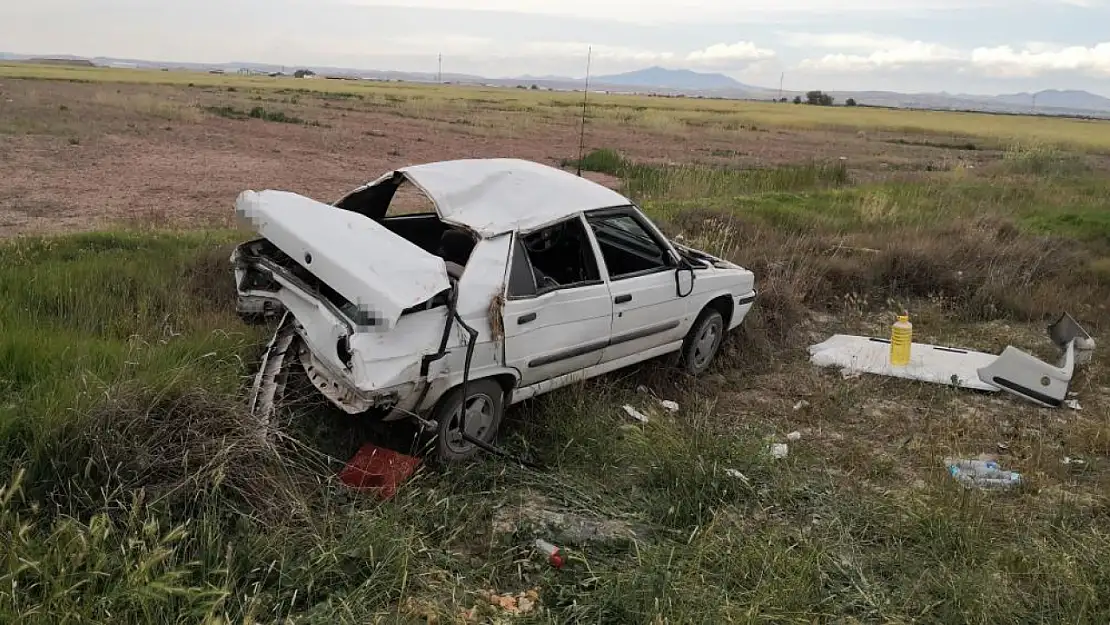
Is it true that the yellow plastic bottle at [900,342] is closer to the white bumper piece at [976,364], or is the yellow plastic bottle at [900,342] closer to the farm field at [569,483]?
the white bumper piece at [976,364]

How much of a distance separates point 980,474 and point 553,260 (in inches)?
122

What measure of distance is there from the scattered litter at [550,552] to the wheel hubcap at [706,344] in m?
3.17

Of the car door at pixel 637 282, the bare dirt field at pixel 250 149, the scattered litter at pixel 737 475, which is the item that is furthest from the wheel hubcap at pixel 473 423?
the bare dirt field at pixel 250 149

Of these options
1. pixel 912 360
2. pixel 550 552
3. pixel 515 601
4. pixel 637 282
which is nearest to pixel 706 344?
pixel 637 282

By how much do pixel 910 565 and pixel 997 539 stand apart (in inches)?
24.8

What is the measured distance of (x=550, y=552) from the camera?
381 centimetres

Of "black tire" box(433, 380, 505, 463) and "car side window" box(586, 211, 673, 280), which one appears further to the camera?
"car side window" box(586, 211, 673, 280)

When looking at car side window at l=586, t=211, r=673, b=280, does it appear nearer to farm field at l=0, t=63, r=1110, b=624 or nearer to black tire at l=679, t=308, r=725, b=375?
black tire at l=679, t=308, r=725, b=375

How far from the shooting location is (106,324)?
552 centimetres

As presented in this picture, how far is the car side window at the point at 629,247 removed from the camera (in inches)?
241

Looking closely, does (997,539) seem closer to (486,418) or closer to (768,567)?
(768,567)

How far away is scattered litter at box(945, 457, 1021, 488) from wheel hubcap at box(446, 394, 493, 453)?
2782 millimetres

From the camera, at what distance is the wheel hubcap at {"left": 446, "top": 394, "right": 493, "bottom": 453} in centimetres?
471

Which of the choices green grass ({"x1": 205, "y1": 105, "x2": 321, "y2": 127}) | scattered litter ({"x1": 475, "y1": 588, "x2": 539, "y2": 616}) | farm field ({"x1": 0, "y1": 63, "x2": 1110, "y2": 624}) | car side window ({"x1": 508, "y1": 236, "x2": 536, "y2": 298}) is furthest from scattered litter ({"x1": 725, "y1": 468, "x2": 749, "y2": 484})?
green grass ({"x1": 205, "y1": 105, "x2": 321, "y2": 127})
